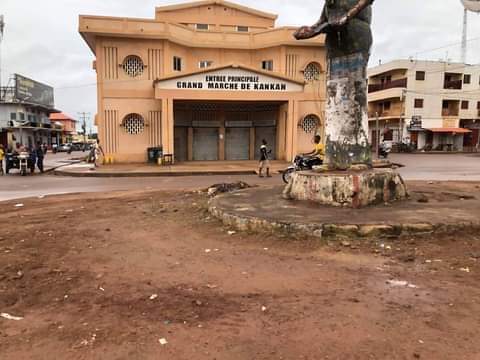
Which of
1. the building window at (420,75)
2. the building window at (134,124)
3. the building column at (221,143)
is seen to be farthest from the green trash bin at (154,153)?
the building window at (420,75)

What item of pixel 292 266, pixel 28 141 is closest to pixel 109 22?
pixel 292 266

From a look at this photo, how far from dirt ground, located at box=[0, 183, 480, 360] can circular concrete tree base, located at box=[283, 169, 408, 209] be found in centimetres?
158

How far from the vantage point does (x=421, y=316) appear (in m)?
3.30

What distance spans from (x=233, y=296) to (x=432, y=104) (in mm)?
48752

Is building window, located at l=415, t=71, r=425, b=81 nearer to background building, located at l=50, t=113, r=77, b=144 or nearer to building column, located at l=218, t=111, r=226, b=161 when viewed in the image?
building column, located at l=218, t=111, r=226, b=161

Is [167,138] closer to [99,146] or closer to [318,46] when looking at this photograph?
[99,146]

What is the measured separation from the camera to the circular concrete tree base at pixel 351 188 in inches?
273

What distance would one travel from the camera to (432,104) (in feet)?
151

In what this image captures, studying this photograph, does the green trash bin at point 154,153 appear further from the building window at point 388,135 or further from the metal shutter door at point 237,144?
the building window at point 388,135

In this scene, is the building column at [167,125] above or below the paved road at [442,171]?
above

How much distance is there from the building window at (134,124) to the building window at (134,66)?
2436mm

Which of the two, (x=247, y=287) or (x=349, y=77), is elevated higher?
(x=349, y=77)

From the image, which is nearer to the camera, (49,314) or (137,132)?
(49,314)

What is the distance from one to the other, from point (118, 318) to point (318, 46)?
24781 millimetres
